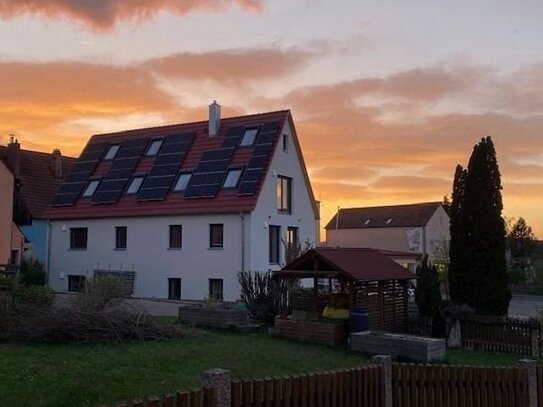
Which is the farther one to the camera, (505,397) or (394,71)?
(394,71)

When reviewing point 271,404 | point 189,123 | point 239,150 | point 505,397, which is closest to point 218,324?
point 505,397

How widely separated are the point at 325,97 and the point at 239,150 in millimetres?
9689

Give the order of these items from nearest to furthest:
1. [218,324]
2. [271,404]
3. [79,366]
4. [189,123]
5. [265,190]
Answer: [271,404] → [79,366] → [218,324] → [265,190] → [189,123]

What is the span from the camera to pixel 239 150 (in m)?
31.3

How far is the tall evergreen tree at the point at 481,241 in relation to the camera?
68.2ft

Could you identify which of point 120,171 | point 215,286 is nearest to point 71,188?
point 120,171

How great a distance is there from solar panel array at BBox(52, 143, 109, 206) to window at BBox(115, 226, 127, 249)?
3820mm

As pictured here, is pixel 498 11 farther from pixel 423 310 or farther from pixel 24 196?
pixel 24 196

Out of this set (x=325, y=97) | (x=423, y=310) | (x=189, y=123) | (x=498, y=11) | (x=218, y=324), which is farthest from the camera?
(x=189, y=123)

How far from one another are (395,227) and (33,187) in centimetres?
3899

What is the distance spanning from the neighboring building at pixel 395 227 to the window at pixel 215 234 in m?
34.0

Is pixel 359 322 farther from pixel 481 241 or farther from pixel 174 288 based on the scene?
pixel 174 288

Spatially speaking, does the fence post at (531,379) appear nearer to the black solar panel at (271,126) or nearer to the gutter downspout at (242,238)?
the gutter downspout at (242,238)

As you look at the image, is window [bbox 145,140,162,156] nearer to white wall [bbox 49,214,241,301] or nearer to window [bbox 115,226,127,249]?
white wall [bbox 49,214,241,301]
